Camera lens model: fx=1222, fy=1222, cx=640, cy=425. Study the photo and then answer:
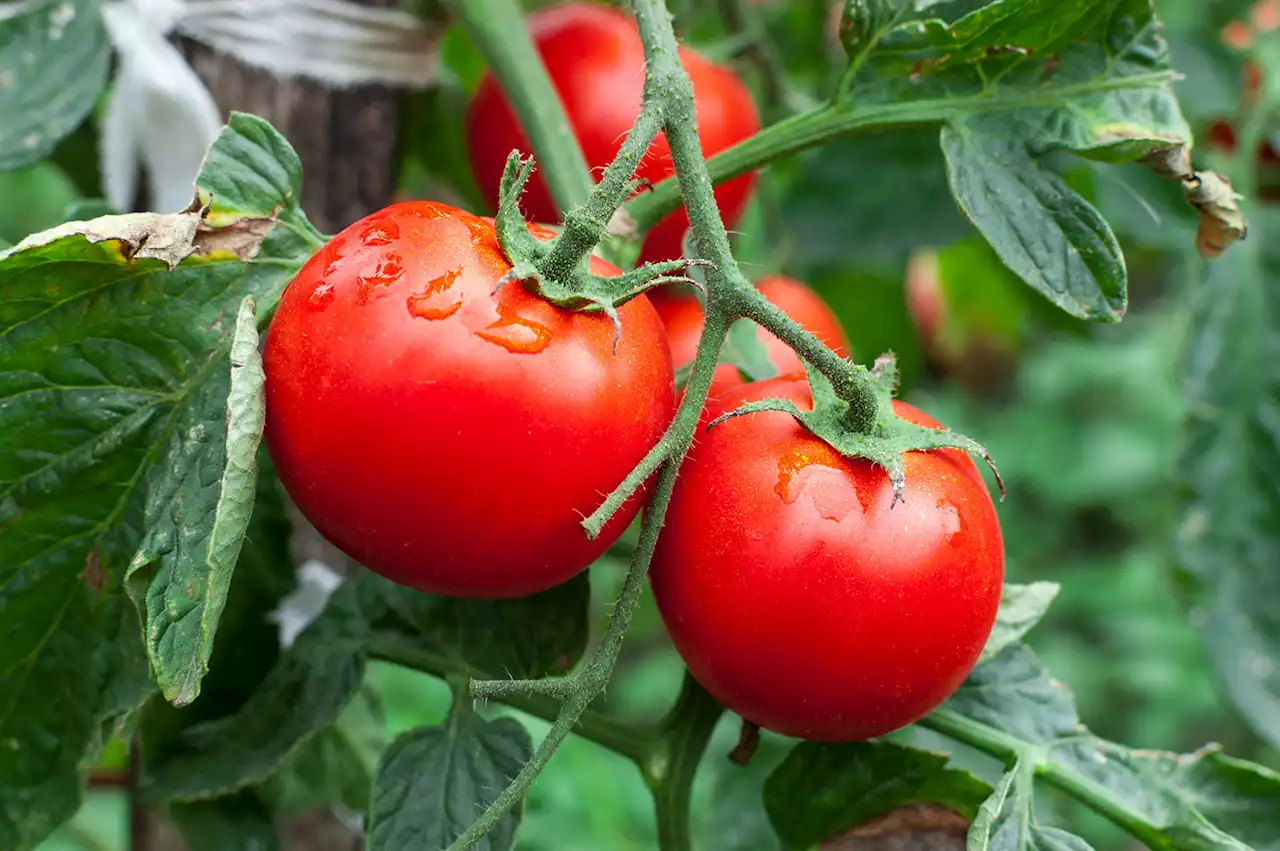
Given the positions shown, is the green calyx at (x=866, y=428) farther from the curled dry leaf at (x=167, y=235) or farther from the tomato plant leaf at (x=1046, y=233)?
the curled dry leaf at (x=167, y=235)

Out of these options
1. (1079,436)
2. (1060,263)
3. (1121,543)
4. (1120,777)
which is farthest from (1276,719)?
(1121,543)

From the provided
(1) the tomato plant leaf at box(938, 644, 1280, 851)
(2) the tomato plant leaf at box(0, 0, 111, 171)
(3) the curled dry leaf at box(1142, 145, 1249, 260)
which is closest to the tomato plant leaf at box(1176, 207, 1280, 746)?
→ (1) the tomato plant leaf at box(938, 644, 1280, 851)

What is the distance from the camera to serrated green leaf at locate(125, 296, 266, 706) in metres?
0.53

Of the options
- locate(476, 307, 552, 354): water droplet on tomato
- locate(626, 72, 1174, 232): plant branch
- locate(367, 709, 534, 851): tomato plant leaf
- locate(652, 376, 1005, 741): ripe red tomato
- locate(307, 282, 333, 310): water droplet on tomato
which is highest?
locate(307, 282, 333, 310): water droplet on tomato

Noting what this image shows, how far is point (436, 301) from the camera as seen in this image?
0.52 metres

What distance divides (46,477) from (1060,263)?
545 millimetres

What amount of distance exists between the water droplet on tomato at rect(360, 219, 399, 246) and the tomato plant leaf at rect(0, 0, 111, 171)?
39 centimetres

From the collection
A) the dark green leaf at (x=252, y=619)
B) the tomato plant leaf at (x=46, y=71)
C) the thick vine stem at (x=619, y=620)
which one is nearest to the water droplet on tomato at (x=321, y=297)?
the thick vine stem at (x=619, y=620)

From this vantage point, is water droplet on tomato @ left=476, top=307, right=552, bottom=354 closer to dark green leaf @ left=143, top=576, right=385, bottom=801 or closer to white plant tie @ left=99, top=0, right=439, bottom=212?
dark green leaf @ left=143, top=576, right=385, bottom=801

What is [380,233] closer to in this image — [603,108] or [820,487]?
[820,487]

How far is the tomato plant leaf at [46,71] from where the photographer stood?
0.82 metres

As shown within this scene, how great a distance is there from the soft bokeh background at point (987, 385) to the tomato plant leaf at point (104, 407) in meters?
0.17

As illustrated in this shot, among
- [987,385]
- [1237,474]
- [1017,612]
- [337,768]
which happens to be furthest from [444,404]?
[987,385]

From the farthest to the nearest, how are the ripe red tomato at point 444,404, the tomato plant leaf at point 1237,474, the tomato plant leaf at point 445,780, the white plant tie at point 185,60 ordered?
1. the tomato plant leaf at point 1237,474
2. the white plant tie at point 185,60
3. the tomato plant leaf at point 445,780
4. the ripe red tomato at point 444,404
